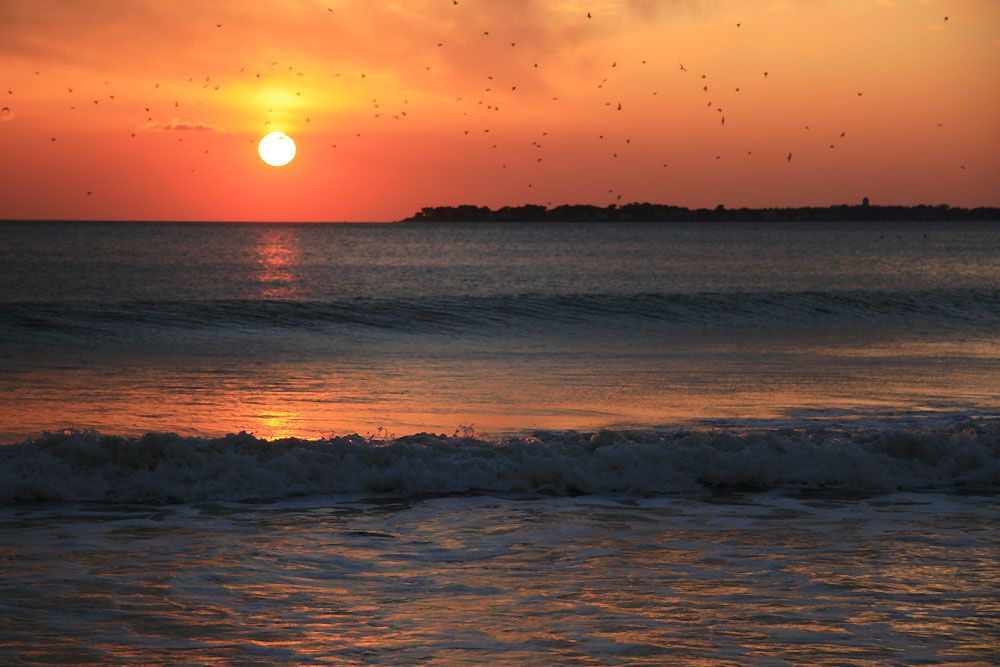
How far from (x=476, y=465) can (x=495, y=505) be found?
43.5 inches

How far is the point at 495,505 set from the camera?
1030cm

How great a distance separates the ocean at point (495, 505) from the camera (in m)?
6.51

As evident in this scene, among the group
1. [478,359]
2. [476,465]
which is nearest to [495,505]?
[476,465]

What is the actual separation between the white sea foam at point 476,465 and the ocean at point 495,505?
0.11ft

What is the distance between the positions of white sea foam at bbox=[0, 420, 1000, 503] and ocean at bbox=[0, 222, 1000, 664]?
0.03 m

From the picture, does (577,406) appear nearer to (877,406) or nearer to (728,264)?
(877,406)

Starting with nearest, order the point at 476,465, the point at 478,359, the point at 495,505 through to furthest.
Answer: the point at 495,505 → the point at 476,465 → the point at 478,359

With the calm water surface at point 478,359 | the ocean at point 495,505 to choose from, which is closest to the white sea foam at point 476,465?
the ocean at point 495,505

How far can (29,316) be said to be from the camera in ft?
90.3

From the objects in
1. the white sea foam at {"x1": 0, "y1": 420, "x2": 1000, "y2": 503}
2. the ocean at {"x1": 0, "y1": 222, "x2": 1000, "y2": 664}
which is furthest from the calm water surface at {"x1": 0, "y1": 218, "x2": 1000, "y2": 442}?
the white sea foam at {"x1": 0, "y1": 420, "x2": 1000, "y2": 503}

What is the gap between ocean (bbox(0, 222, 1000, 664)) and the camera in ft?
21.4

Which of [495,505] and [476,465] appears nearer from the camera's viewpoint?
[495,505]

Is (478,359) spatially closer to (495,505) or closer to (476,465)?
(476,465)

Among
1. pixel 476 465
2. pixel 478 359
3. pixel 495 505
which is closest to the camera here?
pixel 495 505
